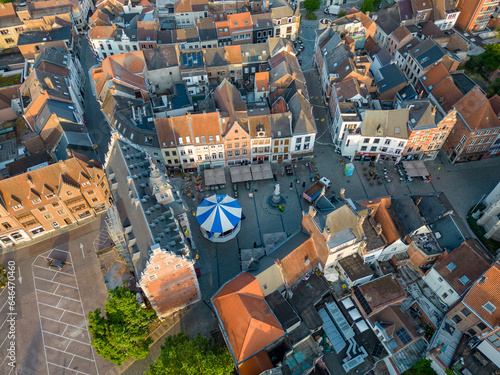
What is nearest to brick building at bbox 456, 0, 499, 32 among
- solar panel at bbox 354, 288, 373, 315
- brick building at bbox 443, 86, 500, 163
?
brick building at bbox 443, 86, 500, 163

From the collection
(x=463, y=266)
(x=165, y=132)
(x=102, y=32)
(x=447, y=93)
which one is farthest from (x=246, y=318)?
(x=102, y=32)

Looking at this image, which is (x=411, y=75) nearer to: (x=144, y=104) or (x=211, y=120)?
(x=211, y=120)

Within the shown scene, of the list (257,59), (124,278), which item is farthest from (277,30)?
(124,278)

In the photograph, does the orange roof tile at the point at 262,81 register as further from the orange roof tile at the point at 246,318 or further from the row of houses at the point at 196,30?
the orange roof tile at the point at 246,318

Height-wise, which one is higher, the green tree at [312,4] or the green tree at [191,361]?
the green tree at [312,4]

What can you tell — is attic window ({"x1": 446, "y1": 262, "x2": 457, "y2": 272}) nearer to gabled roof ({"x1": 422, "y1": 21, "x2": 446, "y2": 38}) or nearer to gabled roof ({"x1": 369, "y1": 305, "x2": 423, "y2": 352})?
gabled roof ({"x1": 369, "y1": 305, "x2": 423, "y2": 352})

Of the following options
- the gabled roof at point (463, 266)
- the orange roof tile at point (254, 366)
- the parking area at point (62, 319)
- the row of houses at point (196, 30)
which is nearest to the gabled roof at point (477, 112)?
the gabled roof at point (463, 266)
